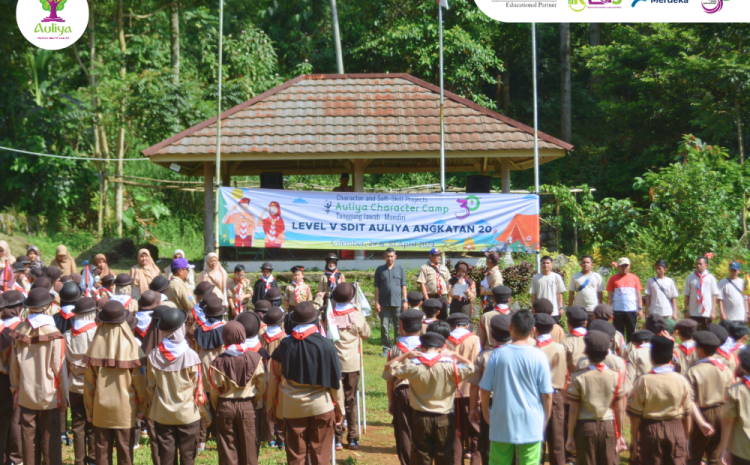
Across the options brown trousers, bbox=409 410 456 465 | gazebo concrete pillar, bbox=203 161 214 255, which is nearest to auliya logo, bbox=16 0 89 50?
gazebo concrete pillar, bbox=203 161 214 255

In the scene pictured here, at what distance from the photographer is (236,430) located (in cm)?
611

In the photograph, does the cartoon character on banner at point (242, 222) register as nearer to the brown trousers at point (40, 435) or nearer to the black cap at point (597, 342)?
the brown trousers at point (40, 435)

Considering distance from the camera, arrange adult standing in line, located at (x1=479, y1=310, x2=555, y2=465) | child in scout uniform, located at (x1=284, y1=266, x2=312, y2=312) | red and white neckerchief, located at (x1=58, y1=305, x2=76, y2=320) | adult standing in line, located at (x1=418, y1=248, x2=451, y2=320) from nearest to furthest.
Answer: adult standing in line, located at (x1=479, y1=310, x2=555, y2=465) → red and white neckerchief, located at (x1=58, y1=305, x2=76, y2=320) → child in scout uniform, located at (x1=284, y1=266, x2=312, y2=312) → adult standing in line, located at (x1=418, y1=248, x2=451, y2=320)

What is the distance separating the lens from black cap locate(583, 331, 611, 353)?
17.7 feet

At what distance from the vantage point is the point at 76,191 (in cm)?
2175

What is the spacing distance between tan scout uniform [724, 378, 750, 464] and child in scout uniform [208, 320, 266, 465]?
383 cm

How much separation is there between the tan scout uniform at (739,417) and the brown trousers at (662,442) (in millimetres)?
403

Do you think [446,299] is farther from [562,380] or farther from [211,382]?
[211,382]

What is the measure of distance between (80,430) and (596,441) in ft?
15.6

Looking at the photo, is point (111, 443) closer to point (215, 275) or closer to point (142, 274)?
point (142, 274)

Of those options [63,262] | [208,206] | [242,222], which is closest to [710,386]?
[242,222]

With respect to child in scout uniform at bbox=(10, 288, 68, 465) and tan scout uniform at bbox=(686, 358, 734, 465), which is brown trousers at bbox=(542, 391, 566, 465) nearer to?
tan scout uniform at bbox=(686, 358, 734, 465)

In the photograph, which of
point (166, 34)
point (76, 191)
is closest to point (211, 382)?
point (76, 191)

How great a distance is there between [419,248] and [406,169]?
15.5ft
